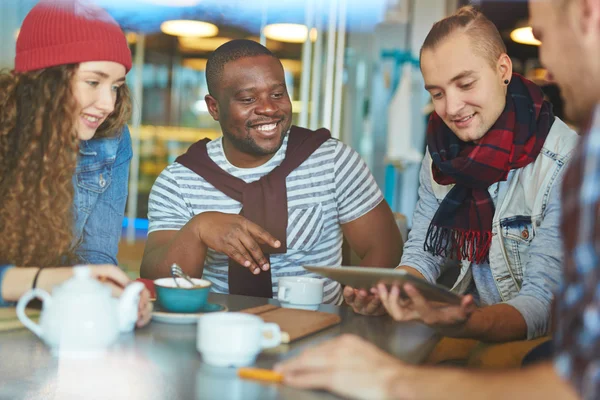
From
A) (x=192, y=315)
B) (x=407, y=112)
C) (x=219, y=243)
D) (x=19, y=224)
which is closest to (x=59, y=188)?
(x=19, y=224)

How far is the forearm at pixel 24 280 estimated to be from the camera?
50.0 inches

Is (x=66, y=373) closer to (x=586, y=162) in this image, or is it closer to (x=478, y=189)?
(x=586, y=162)

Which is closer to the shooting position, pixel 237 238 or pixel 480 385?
pixel 480 385

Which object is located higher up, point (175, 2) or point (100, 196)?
point (175, 2)

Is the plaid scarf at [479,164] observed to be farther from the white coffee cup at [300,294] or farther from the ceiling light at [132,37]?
the ceiling light at [132,37]

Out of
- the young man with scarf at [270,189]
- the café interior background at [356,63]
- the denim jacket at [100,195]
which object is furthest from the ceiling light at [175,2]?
the denim jacket at [100,195]

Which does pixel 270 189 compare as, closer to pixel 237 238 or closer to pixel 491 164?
pixel 237 238

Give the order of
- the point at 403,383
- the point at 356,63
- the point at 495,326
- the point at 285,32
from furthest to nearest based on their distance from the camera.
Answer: the point at 285,32
the point at 356,63
the point at 495,326
the point at 403,383

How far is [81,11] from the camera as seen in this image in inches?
66.6

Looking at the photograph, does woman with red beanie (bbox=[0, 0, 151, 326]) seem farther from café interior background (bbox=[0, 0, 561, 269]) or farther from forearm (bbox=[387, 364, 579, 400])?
café interior background (bbox=[0, 0, 561, 269])

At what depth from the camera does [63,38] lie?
1.65 metres

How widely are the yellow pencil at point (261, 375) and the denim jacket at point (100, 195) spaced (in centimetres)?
100

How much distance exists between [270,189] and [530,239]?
0.81 meters

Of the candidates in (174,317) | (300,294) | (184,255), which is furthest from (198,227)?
(174,317)
